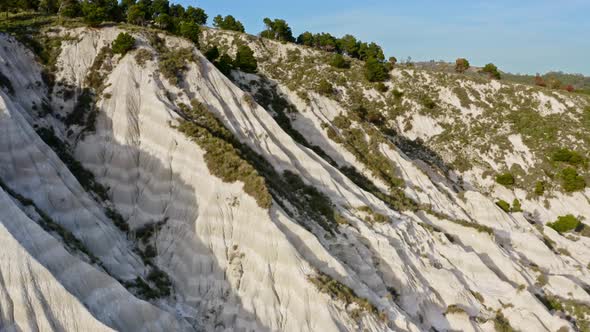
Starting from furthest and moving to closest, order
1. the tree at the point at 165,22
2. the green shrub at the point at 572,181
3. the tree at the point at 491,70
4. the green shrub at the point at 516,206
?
the tree at the point at 491,70, the tree at the point at 165,22, the green shrub at the point at 572,181, the green shrub at the point at 516,206

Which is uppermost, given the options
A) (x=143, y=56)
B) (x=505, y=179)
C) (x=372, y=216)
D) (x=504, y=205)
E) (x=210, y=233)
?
(x=143, y=56)

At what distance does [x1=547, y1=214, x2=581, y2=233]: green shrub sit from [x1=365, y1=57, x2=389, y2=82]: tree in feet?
100.0

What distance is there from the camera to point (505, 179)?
51938 mm

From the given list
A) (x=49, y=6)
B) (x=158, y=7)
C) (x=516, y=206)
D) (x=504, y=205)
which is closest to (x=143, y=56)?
(x=49, y=6)

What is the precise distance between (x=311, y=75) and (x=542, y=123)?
33.1 metres

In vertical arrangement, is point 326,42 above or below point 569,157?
above

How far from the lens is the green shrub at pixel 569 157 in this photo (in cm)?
5381

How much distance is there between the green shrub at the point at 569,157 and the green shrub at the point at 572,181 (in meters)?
2.23

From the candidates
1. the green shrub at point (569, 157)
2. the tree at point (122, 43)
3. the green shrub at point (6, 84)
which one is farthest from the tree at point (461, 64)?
the green shrub at point (6, 84)

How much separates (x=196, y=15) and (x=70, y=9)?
118 feet

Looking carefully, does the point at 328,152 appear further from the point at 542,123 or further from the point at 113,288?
the point at 542,123

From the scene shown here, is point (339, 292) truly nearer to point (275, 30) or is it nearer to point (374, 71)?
point (374, 71)

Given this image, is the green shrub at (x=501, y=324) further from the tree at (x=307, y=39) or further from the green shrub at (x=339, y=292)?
the tree at (x=307, y=39)

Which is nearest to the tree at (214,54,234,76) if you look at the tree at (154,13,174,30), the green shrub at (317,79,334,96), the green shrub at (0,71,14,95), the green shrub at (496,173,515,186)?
the tree at (154,13,174,30)
